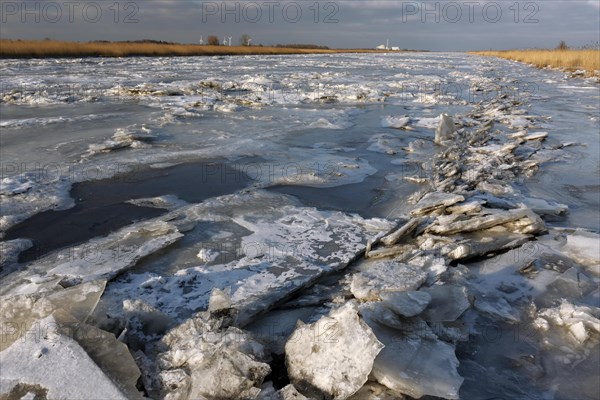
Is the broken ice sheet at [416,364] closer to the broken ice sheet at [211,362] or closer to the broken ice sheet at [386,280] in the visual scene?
the broken ice sheet at [386,280]

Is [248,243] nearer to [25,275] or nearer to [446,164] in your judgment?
[25,275]

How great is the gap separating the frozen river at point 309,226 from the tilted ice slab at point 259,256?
14mm

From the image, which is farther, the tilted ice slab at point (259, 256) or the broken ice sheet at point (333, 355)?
the tilted ice slab at point (259, 256)

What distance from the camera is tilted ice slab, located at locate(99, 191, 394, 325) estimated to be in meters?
2.54

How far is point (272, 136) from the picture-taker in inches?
282

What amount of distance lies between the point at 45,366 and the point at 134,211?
240 centimetres

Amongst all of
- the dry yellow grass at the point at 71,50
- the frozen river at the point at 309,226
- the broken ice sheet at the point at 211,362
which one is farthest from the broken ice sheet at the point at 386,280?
the dry yellow grass at the point at 71,50

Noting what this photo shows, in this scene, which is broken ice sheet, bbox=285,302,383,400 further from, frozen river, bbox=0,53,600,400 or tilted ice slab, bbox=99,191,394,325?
tilted ice slab, bbox=99,191,394,325

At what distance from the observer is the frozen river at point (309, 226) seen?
2098mm

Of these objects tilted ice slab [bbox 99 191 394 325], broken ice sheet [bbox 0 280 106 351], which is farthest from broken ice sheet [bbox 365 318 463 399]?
broken ice sheet [bbox 0 280 106 351]

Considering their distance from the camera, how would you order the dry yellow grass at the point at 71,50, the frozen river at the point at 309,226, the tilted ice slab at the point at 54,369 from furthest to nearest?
the dry yellow grass at the point at 71,50 < the frozen river at the point at 309,226 < the tilted ice slab at the point at 54,369

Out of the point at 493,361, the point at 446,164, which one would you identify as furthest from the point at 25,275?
the point at 446,164

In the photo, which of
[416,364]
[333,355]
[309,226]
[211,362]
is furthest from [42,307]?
[309,226]

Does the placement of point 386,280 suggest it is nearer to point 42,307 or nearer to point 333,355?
point 333,355
